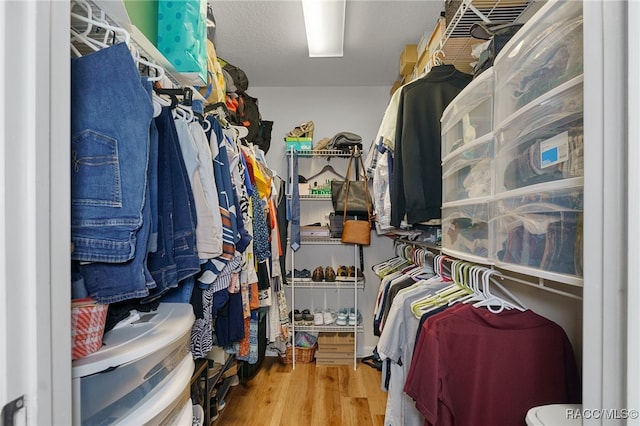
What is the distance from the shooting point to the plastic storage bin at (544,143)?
0.69m

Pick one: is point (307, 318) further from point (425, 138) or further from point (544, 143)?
point (544, 143)

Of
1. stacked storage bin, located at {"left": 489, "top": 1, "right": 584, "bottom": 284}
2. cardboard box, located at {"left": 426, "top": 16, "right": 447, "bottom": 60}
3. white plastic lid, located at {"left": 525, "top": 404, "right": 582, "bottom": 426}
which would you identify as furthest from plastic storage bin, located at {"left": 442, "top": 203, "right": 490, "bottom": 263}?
cardboard box, located at {"left": 426, "top": 16, "right": 447, "bottom": 60}

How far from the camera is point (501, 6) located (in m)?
1.18

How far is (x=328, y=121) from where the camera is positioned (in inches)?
121

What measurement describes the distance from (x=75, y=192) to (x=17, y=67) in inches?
10.9

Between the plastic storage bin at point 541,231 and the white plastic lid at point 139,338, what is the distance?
919 millimetres

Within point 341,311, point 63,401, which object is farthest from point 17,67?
point 341,311

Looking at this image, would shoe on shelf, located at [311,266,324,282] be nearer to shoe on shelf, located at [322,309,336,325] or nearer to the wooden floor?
shoe on shelf, located at [322,309,336,325]

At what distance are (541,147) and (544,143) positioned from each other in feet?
0.05

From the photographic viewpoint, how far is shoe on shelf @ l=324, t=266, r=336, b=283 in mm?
2844

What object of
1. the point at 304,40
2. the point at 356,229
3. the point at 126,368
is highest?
the point at 304,40

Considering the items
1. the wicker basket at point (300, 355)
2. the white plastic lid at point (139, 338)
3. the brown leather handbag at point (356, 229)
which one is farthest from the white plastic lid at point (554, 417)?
the wicker basket at point (300, 355)

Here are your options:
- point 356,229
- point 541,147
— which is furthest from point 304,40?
point 541,147

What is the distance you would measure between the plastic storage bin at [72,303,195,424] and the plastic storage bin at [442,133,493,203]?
100 cm
